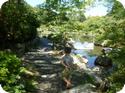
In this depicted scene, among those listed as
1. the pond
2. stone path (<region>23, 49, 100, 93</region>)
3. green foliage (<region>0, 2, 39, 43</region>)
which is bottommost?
stone path (<region>23, 49, 100, 93</region>)

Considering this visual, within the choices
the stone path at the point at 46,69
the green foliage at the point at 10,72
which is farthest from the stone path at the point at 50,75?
the green foliage at the point at 10,72

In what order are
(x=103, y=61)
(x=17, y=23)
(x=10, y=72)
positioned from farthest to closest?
(x=17, y=23) → (x=103, y=61) → (x=10, y=72)

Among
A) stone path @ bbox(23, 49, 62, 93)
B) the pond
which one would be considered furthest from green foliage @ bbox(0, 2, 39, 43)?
the pond

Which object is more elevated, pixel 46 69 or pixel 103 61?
pixel 103 61

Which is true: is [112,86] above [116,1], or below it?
below

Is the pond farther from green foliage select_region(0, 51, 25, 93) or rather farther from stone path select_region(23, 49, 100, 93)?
green foliage select_region(0, 51, 25, 93)

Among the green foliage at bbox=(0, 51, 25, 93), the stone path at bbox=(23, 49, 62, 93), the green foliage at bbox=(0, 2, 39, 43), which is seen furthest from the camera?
the stone path at bbox=(23, 49, 62, 93)

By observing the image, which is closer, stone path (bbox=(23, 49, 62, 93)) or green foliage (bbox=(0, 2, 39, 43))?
→ green foliage (bbox=(0, 2, 39, 43))

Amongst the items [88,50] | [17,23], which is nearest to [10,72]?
[17,23]

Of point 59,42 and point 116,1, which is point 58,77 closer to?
point 59,42

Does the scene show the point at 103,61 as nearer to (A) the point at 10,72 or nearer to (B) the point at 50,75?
(B) the point at 50,75

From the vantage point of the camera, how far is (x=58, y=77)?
1257 cm

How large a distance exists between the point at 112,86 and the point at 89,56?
0.61 meters

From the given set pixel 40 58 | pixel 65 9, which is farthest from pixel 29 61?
pixel 65 9
